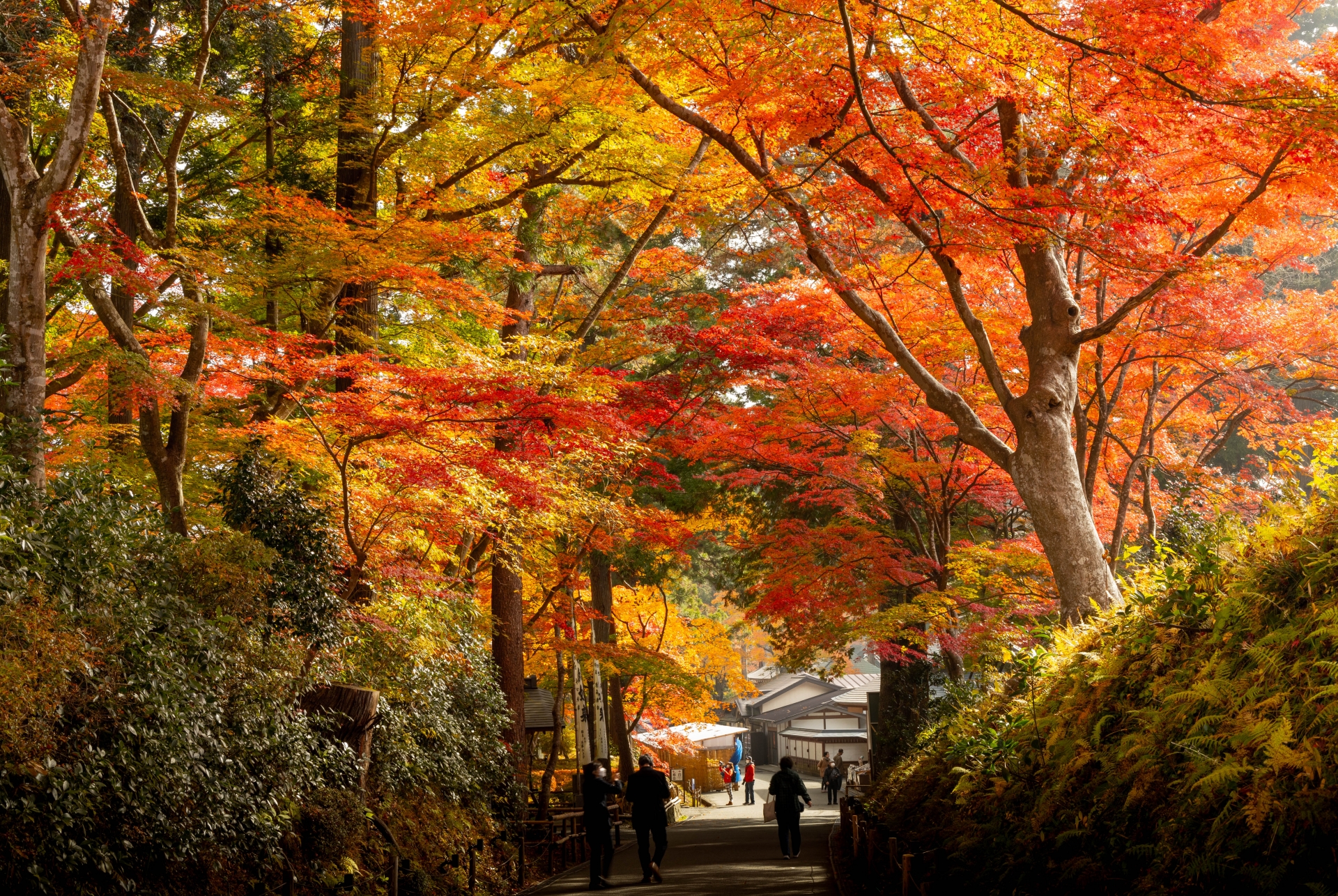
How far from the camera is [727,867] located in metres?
12.2

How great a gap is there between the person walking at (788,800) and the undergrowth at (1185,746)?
4.04 m

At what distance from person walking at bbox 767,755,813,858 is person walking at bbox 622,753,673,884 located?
182cm

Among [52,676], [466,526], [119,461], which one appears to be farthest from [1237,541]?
[119,461]

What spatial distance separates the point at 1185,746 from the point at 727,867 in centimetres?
814

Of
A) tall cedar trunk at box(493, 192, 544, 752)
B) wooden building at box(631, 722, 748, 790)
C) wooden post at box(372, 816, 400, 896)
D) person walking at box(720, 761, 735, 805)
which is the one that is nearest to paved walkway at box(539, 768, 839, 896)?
wooden post at box(372, 816, 400, 896)

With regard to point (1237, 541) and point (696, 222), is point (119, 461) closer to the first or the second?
point (696, 222)

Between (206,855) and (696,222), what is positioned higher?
(696,222)

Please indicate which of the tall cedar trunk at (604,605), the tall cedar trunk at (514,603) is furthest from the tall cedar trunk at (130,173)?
the tall cedar trunk at (604,605)

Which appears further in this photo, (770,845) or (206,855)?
(770,845)

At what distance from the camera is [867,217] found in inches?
467

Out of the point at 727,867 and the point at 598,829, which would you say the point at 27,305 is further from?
the point at 727,867

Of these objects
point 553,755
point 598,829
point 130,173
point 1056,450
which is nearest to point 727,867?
point 598,829

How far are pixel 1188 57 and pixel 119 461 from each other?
12032 millimetres

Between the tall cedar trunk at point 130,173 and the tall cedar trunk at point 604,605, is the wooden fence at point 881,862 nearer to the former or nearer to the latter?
the tall cedar trunk at point 130,173
